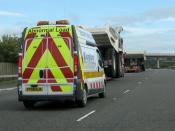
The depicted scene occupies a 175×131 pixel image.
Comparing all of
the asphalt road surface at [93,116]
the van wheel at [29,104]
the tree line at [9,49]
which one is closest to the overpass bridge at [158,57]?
the tree line at [9,49]

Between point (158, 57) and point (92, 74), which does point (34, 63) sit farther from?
point (158, 57)

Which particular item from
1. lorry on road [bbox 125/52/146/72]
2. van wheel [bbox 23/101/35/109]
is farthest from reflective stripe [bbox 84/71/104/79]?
lorry on road [bbox 125/52/146/72]

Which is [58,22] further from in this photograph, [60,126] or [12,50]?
[12,50]

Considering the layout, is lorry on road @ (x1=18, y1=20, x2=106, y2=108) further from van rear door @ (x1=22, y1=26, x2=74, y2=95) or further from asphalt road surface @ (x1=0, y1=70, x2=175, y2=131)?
asphalt road surface @ (x1=0, y1=70, x2=175, y2=131)

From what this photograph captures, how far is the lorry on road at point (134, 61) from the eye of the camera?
241 feet

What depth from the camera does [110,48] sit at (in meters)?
37.2

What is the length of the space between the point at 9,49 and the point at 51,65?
34.3 m

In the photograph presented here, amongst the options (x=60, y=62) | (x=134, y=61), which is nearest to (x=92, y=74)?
(x=60, y=62)

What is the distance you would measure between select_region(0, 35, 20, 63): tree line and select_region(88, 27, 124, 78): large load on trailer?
11.6m

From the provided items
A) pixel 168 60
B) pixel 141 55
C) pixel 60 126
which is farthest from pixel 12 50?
pixel 168 60

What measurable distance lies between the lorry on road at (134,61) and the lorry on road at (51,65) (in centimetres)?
5693

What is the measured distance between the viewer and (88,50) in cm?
1791

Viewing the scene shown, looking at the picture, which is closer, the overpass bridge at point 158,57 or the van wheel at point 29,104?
the van wheel at point 29,104

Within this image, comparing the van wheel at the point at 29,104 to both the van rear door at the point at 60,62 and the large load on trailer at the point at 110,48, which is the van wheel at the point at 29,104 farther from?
the large load on trailer at the point at 110,48
